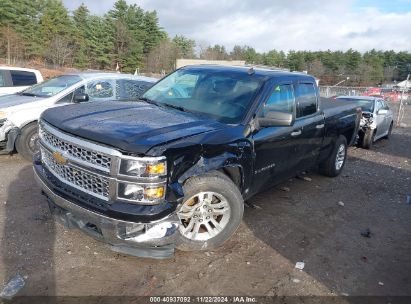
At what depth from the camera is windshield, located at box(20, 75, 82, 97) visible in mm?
7416

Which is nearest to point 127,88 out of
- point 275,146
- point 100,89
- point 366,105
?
point 100,89

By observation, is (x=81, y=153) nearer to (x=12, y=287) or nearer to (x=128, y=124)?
(x=128, y=124)

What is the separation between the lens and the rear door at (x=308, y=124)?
509 cm

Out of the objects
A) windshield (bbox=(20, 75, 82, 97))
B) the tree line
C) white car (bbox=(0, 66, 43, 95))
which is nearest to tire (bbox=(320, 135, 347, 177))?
windshield (bbox=(20, 75, 82, 97))

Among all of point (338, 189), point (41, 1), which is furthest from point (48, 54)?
point (338, 189)

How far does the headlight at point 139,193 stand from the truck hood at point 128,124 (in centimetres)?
31

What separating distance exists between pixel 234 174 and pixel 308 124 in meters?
1.89

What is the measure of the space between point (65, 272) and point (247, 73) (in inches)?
123

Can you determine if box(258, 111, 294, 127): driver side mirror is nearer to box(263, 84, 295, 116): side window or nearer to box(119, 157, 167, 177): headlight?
box(263, 84, 295, 116): side window

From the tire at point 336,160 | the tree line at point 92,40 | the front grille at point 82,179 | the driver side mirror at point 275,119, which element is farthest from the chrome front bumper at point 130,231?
the tree line at point 92,40

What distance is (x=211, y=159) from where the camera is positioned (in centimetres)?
355

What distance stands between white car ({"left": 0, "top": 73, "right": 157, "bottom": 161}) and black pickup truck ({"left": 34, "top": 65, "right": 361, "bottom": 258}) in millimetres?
2168

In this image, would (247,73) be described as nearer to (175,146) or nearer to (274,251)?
(175,146)

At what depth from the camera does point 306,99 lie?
17.5 feet
